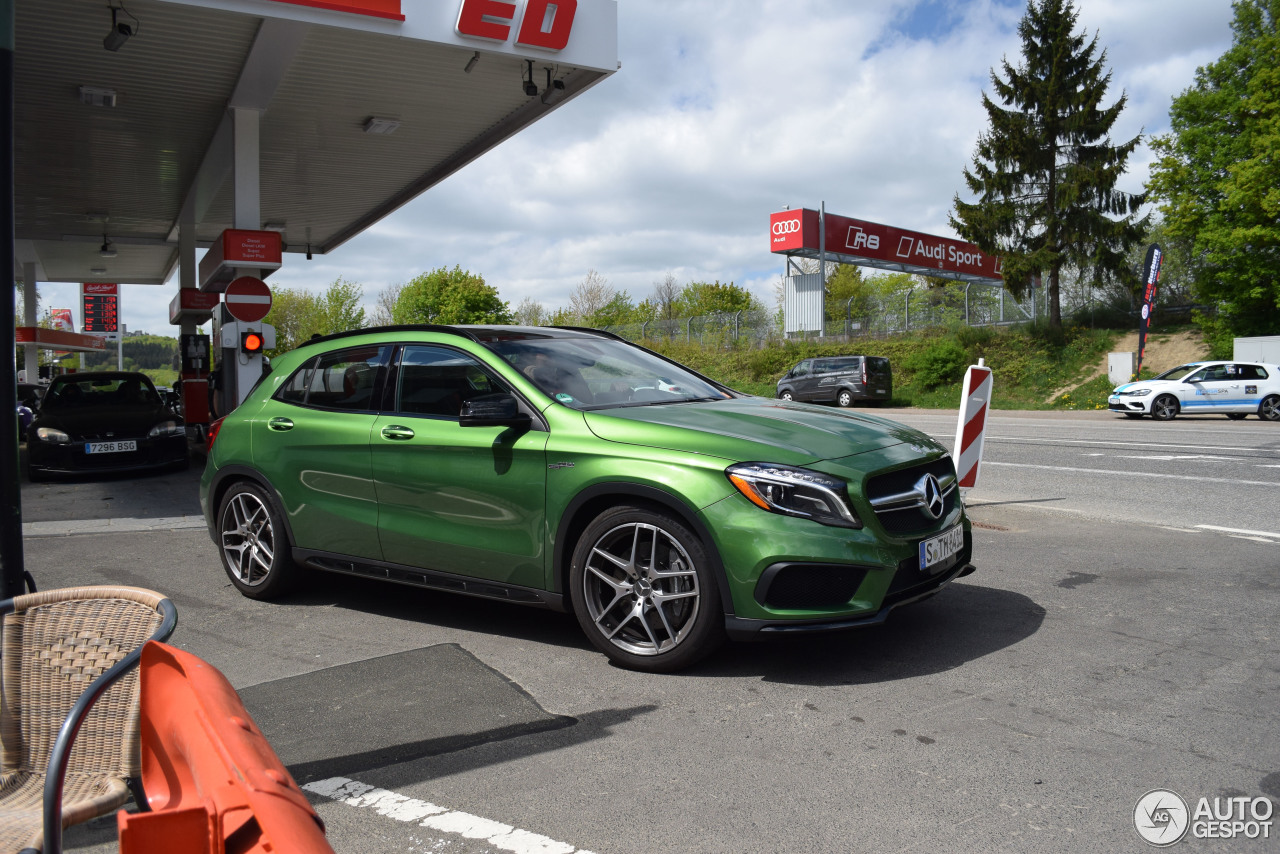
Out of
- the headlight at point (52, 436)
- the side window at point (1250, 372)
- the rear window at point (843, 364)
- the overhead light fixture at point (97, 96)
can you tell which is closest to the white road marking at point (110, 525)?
the headlight at point (52, 436)

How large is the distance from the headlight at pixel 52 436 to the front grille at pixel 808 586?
37.1ft

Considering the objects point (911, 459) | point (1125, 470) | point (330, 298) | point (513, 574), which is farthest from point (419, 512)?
point (330, 298)

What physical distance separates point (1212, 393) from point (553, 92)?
1854 centimetres

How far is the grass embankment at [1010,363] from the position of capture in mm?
31531

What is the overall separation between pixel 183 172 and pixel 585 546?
17.6 meters

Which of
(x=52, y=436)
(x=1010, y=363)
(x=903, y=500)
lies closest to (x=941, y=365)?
(x=1010, y=363)

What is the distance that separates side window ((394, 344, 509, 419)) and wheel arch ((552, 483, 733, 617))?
847mm

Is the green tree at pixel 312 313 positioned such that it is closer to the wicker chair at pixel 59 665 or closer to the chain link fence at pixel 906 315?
the chain link fence at pixel 906 315

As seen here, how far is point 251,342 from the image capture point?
13.5 meters

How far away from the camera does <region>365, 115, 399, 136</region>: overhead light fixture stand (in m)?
14.6

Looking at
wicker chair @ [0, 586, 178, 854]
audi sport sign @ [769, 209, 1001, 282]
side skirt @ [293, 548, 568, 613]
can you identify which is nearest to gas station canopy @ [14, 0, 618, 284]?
side skirt @ [293, 548, 568, 613]

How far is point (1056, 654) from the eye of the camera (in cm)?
451

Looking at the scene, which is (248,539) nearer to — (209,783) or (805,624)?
(805,624)

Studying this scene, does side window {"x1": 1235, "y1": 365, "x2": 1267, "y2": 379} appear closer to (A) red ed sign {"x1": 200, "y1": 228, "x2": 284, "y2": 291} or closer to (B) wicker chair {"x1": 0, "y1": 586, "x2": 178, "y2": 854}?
(A) red ed sign {"x1": 200, "y1": 228, "x2": 284, "y2": 291}
